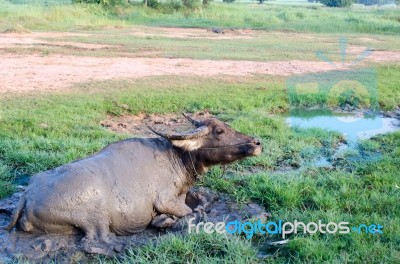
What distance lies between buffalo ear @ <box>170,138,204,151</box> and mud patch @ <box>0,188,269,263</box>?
61cm

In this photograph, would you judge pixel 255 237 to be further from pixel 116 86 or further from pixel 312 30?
pixel 312 30

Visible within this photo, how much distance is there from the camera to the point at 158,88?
1045cm

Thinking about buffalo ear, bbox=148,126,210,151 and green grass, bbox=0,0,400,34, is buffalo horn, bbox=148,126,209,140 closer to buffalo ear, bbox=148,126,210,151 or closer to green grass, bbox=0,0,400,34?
buffalo ear, bbox=148,126,210,151

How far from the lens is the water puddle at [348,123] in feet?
27.8

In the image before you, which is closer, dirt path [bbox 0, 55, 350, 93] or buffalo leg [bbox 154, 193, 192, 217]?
buffalo leg [bbox 154, 193, 192, 217]

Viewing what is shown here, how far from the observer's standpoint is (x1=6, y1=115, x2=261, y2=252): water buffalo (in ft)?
13.7

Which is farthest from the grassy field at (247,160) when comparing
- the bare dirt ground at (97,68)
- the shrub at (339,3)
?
the shrub at (339,3)

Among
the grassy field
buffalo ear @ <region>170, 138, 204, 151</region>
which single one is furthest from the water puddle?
buffalo ear @ <region>170, 138, 204, 151</region>

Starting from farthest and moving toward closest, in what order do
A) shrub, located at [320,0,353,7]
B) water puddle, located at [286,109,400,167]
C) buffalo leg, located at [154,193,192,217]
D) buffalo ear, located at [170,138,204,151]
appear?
shrub, located at [320,0,353,7] → water puddle, located at [286,109,400,167] → buffalo ear, located at [170,138,204,151] → buffalo leg, located at [154,193,192,217]

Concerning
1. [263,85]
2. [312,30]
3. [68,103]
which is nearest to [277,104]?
[263,85]

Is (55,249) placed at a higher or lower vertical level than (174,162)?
lower

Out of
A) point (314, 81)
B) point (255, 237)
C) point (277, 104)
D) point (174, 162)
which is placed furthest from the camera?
point (314, 81)

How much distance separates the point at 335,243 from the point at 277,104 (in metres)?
6.07

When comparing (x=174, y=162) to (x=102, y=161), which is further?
(x=174, y=162)
